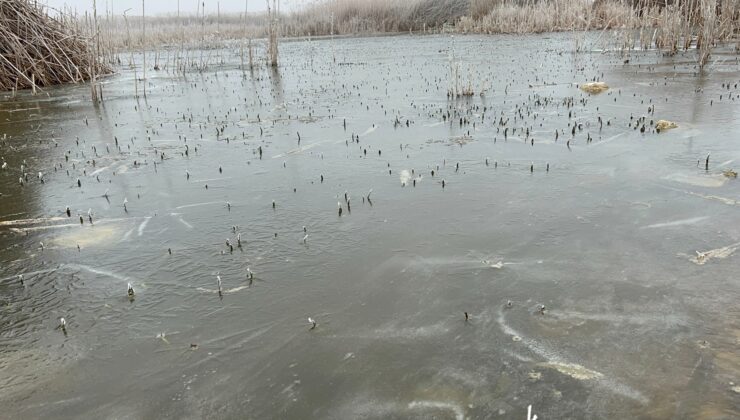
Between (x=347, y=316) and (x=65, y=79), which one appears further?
(x=65, y=79)

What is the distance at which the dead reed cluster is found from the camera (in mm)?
15031

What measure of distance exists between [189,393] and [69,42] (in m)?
17.1

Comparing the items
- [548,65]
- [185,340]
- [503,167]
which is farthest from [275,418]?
[548,65]

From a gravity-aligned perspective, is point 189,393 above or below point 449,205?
below

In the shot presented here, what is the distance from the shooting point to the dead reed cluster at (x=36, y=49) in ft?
49.3

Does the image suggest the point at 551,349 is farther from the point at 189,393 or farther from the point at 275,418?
the point at 189,393

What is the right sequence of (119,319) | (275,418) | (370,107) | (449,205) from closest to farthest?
(275,418) → (119,319) → (449,205) → (370,107)

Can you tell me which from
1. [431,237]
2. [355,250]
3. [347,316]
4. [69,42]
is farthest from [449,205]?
[69,42]

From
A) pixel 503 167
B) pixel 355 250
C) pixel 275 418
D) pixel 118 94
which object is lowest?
pixel 275 418

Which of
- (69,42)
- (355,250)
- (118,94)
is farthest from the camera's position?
(69,42)

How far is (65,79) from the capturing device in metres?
17.3

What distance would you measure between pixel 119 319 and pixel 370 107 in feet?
28.6

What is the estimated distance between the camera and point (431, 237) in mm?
5355

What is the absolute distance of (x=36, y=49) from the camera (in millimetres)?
15828
